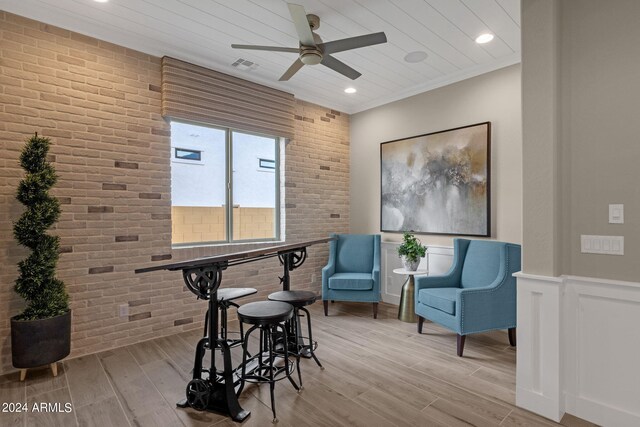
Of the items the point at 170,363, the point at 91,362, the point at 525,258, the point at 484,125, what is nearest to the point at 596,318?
the point at 525,258

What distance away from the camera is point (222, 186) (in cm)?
407

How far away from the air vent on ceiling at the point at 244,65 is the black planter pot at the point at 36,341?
117 inches

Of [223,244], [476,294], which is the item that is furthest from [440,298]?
[223,244]

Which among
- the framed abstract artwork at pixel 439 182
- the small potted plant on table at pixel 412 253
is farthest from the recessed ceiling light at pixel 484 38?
the small potted plant on table at pixel 412 253

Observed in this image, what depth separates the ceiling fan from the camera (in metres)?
2.31

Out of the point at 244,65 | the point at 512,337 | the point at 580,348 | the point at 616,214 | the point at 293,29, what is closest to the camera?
the point at 616,214

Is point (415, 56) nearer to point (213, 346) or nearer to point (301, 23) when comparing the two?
point (301, 23)

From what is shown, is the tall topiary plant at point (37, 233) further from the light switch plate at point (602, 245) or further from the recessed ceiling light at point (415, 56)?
the light switch plate at point (602, 245)

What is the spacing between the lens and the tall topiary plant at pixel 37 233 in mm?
2523

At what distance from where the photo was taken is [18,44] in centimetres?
274

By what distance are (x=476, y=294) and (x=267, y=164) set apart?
300 centimetres

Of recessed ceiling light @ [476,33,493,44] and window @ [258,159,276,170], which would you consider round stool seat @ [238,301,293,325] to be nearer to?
window @ [258,159,276,170]

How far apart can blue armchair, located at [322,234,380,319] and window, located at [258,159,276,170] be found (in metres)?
1.38

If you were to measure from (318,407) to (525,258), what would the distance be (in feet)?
5.65
